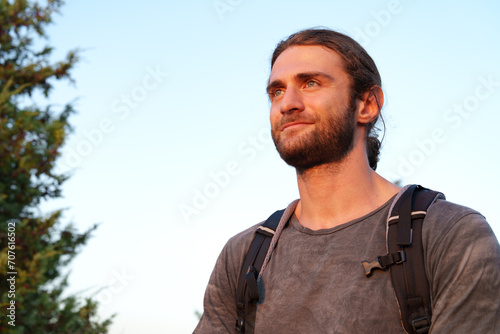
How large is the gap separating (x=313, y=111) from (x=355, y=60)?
0.64 meters

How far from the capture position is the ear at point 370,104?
11.9 ft

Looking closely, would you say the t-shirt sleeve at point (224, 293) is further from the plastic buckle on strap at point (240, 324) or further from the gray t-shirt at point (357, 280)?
the plastic buckle on strap at point (240, 324)

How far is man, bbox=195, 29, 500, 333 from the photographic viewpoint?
2.57 metres

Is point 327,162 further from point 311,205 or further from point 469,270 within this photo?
point 469,270

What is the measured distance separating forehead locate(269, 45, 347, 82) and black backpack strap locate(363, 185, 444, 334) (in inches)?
44.1

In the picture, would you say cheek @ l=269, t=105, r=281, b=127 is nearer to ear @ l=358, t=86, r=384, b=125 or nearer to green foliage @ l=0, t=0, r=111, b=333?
ear @ l=358, t=86, r=384, b=125

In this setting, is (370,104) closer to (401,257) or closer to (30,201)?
(401,257)

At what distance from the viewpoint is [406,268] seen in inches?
107

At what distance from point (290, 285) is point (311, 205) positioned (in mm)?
629

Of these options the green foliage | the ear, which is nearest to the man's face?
the ear

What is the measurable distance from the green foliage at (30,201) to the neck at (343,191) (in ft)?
30.8

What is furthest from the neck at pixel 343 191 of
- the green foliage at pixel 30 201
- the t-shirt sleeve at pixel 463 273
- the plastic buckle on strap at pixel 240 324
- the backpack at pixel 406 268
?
the green foliage at pixel 30 201

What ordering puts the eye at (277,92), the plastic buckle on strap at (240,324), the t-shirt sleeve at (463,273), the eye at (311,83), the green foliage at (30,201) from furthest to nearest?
the green foliage at (30,201), the eye at (277,92), the eye at (311,83), the plastic buckle on strap at (240,324), the t-shirt sleeve at (463,273)

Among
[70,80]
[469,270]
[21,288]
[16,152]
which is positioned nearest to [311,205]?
[469,270]
